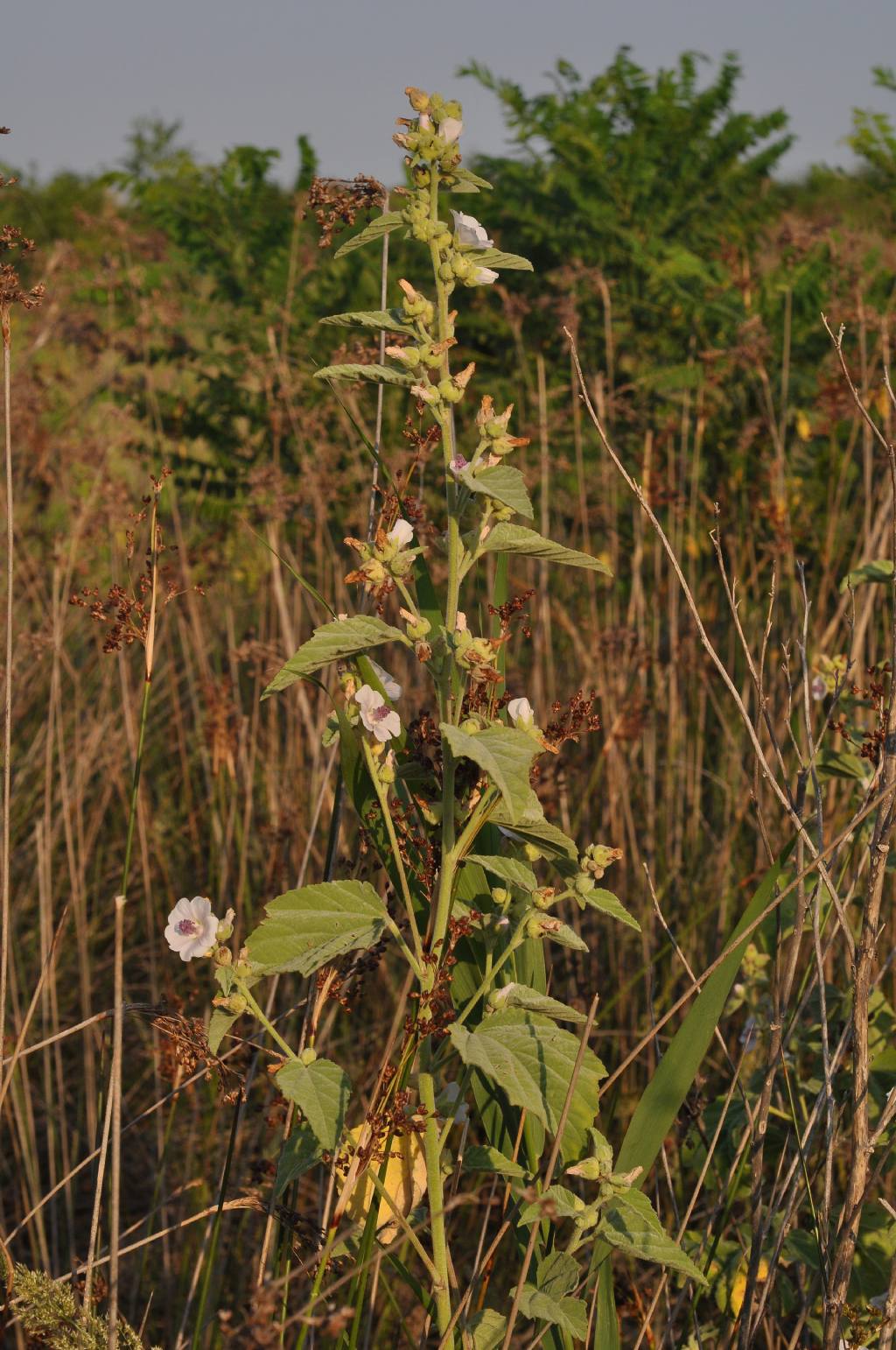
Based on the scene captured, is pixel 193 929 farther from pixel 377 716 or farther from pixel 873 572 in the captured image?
pixel 873 572

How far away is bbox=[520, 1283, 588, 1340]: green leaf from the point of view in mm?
914

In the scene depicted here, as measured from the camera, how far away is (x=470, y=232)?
1005 millimetres

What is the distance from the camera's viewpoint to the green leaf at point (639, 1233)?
0.93 m

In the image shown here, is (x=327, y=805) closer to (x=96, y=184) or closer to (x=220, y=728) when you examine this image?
(x=220, y=728)

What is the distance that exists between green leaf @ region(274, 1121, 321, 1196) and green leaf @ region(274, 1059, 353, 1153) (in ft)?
0.09

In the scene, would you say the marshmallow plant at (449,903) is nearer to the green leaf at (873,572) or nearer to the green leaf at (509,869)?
the green leaf at (509,869)

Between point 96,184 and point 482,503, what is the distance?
10.8 feet

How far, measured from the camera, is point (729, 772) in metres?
2.56

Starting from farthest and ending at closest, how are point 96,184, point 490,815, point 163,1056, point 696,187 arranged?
point 96,184 → point 696,187 → point 163,1056 → point 490,815

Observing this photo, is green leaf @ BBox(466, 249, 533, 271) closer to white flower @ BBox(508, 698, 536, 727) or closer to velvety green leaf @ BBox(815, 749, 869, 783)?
white flower @ BBox(508, 698, 536, 727)

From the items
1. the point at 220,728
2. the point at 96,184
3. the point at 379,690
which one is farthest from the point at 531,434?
the point at 379,690

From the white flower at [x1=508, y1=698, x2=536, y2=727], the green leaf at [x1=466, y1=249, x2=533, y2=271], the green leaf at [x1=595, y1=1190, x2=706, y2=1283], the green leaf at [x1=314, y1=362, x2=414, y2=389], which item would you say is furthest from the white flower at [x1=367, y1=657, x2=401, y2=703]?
the green leaf at [x1=595, y1=1190, x2=706, y2=1283]

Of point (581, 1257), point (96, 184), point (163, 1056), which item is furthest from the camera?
point (96, 184)

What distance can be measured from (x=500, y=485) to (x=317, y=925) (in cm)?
37
